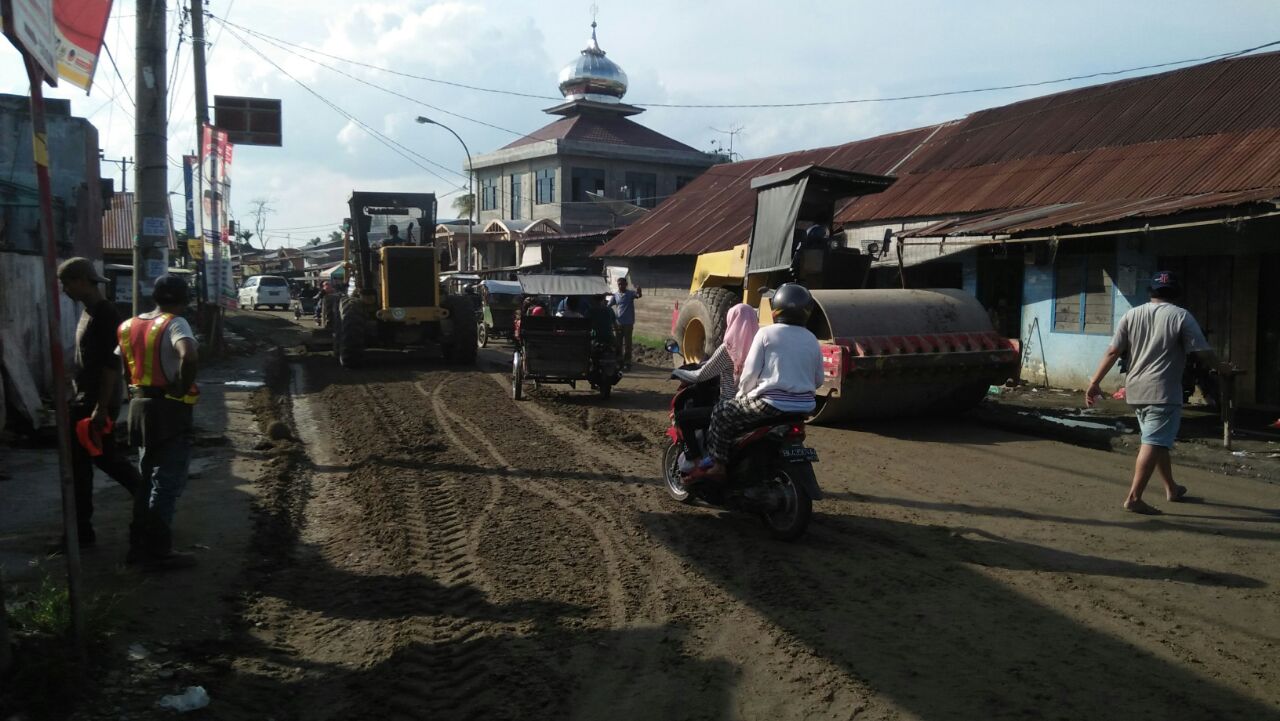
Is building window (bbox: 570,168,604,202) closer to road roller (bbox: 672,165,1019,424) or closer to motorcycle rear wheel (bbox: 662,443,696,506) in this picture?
road roller (bbox: 672,165,1019,424)

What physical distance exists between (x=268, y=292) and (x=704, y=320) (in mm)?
34861

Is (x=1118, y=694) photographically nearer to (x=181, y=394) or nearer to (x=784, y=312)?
(x=784, y=312)

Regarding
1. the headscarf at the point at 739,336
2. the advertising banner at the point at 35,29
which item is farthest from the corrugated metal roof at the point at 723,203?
the advertising banner at the point at 35,29

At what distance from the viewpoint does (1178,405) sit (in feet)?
22.6

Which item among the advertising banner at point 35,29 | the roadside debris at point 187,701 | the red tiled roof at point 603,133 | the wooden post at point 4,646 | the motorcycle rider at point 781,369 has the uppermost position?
the red tiled roof at point 603,133

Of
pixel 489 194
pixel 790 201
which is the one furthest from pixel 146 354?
pixel 489 194

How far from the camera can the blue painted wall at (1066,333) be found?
42.5 ft

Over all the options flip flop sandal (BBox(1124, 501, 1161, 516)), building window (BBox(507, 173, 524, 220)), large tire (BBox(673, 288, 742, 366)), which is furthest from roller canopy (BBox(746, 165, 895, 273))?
building window (BBox(507, 173, 524, 220))

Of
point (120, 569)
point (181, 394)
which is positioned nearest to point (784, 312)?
point (181, 394)

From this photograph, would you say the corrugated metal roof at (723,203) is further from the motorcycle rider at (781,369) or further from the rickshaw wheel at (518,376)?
the motorcycle rider at (781,369)

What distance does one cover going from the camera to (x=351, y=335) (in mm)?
16828

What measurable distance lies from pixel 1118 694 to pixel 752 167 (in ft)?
82.7

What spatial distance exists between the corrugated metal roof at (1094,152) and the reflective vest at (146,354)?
1002 centimetres

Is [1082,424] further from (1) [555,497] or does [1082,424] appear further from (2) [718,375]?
(1) [555,497]
